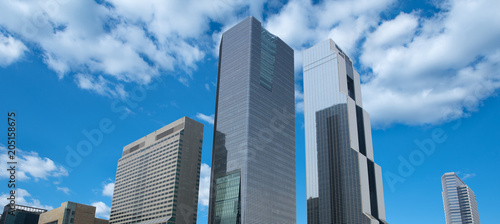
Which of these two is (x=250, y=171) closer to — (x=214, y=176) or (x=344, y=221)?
(x=214, y=176)

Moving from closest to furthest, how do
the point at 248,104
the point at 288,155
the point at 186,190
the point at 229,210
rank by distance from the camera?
the point at 229,210 < the point at 248,104 < the point at 288,155 < the point at 186,190

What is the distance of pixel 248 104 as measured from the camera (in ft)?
543

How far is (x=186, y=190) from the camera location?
189875 mm

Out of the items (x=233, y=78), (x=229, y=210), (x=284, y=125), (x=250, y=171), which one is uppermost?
(x=233, y=78)

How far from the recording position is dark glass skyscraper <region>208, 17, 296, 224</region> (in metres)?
155

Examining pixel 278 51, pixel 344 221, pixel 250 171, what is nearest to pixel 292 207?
pixel 250 171

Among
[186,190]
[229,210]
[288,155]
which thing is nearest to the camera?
[229,210]

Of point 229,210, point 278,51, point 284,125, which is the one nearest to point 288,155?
point 284,125

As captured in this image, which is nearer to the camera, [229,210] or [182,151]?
[229,210]

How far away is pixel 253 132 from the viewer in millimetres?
162875

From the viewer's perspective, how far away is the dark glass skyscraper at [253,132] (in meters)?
155

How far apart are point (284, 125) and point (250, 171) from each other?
34.3 metres

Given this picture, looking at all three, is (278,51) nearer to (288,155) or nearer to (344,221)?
(288,155)

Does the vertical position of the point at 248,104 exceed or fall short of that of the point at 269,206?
it exceeds it
